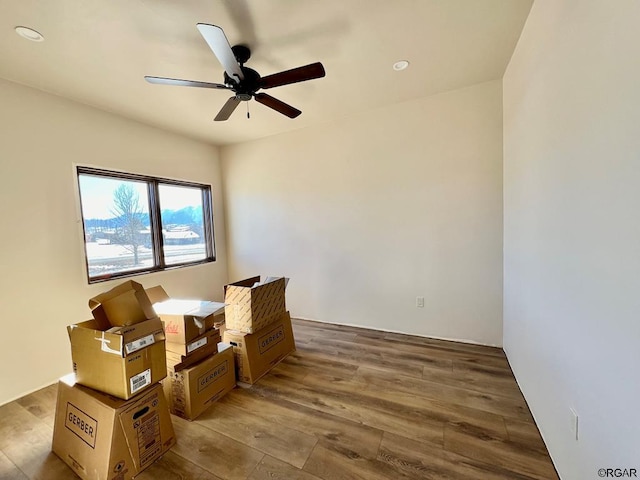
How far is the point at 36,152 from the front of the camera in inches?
89.4

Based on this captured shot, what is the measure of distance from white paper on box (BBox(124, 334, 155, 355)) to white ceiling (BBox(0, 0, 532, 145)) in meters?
1.94

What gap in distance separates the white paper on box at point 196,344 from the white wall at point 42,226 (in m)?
1.63

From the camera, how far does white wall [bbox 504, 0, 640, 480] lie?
81 centimetres

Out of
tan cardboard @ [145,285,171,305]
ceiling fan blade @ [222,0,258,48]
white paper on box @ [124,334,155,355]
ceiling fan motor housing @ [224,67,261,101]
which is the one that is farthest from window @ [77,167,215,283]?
ceiling fan blade @ [222,0,258,48]

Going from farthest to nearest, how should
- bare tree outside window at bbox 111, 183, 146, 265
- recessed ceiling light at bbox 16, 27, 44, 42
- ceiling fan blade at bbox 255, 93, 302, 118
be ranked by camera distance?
1. bare tree outside window at bbox 111, 183, 146, 265
2. ceiling fan blade at bbox 255, 93, 302, 118
3. recessed ceiling light at bbox 16, 27, 44, 42

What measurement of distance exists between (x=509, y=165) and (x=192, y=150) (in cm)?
391

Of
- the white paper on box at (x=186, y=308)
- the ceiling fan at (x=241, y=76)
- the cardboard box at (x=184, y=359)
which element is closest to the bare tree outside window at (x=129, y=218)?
the white paper on box at (x=186, y=308)

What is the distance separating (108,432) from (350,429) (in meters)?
1.36

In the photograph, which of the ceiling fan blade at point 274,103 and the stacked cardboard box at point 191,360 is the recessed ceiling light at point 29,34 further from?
the stacked cardboard box at point 191,360

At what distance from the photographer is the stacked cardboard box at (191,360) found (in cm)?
178

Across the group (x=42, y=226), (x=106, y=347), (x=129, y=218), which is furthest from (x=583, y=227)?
(x=129, y=218)

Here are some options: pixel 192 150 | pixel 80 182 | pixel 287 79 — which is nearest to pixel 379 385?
pixel 287 79

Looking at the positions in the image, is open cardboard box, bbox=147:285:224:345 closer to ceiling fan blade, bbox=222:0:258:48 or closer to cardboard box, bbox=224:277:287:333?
cardboard box, bbox=224:277:287:333

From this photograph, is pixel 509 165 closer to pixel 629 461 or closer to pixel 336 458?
pixel 629 461
